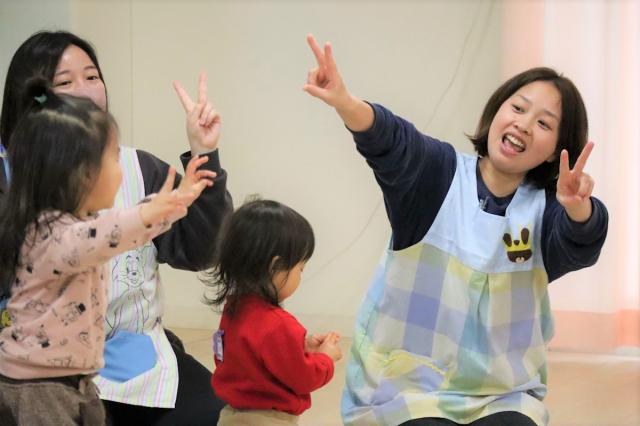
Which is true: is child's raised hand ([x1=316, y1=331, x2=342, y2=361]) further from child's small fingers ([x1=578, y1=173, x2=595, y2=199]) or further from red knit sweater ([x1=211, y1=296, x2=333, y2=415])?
child's small fingers ([x1=578, y1=173, x2=595, y2=199])

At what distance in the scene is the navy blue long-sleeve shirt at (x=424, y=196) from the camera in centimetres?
169

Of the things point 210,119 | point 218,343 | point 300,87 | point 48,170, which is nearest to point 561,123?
point 210,119

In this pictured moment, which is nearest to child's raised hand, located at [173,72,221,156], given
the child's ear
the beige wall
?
the child's ear

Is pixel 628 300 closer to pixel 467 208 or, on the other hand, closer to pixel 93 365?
pixel 467 208

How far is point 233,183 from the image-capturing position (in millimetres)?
3584

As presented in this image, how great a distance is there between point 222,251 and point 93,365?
382 mm

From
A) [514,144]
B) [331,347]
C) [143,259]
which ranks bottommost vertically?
[331,347]

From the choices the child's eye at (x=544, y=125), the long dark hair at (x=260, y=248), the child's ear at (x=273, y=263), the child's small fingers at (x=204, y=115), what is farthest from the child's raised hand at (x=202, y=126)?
the child's eye at (x=544, y=125)

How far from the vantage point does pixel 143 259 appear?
6.17ft

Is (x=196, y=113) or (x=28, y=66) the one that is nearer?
(x=196, y=113)

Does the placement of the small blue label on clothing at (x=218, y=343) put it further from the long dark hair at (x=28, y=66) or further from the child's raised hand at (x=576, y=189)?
the child's raised hand at (x=576, y=189)

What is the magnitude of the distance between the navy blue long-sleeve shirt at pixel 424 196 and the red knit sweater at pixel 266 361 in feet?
1.05

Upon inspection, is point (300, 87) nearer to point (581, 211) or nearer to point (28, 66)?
point (28, 66)

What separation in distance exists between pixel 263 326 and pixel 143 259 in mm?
387
